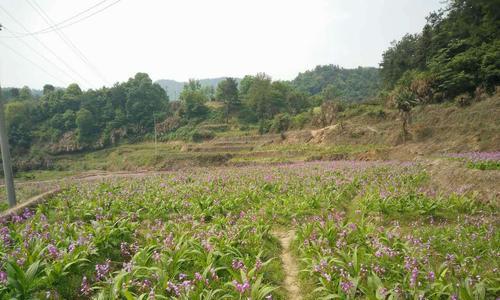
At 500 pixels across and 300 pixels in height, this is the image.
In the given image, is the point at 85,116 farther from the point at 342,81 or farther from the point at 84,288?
the point at 342,81

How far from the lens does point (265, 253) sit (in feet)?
22.7

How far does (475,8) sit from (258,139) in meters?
43.6

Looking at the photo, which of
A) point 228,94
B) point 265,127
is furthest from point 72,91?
point 265,127

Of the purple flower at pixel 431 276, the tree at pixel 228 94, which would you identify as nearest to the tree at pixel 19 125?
the tree at pixel 228 94

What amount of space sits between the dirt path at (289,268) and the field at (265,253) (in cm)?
3

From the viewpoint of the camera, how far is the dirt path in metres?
5.44

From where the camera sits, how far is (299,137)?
169 ft

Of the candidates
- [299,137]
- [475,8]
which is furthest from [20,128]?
[475,8]

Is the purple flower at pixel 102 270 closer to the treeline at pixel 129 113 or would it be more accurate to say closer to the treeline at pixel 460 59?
the treeline at pixel 460 59

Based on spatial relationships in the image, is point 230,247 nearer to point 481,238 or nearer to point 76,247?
point 76,247

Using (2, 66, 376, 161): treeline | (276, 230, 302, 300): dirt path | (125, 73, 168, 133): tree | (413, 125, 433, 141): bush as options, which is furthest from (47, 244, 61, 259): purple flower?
(125, 73, 168, 133): tree

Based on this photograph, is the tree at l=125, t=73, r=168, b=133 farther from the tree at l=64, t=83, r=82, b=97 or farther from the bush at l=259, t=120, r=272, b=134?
the bush at l=259, t=120, r=272, b=134

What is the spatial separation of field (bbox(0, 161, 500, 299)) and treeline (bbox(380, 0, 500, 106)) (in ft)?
105

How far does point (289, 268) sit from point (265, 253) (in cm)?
70
